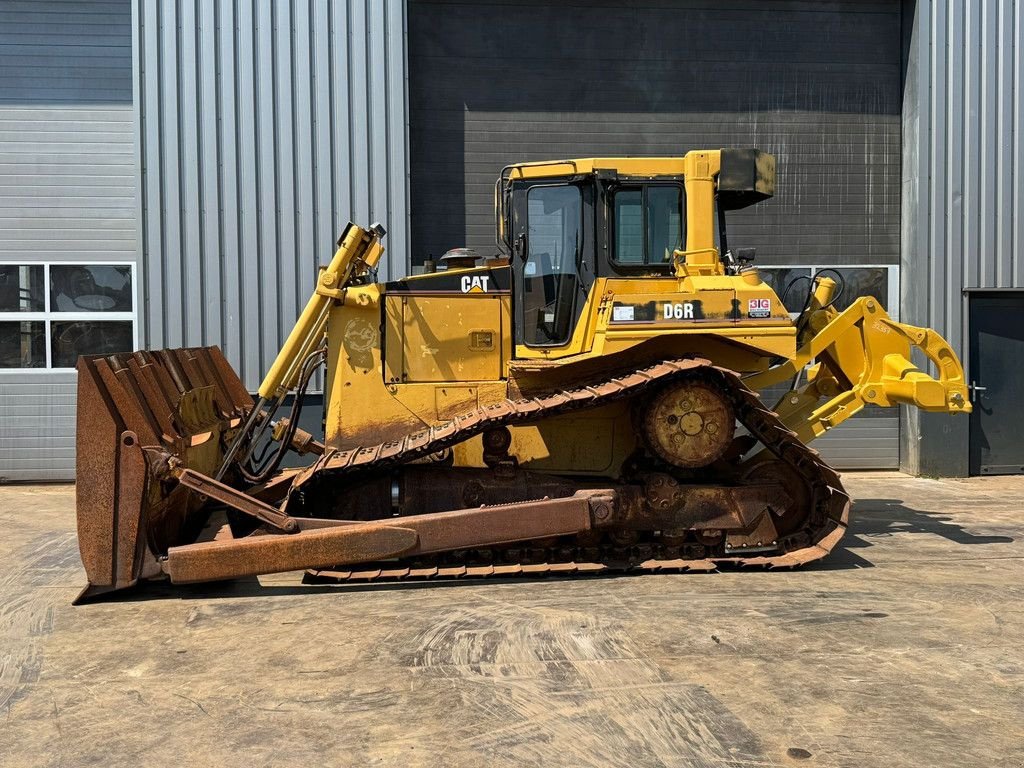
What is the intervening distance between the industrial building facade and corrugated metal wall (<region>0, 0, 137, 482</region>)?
0.03m

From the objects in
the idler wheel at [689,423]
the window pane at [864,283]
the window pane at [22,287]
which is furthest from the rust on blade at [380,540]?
the window pane at [864,283]

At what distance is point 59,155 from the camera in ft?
38.1

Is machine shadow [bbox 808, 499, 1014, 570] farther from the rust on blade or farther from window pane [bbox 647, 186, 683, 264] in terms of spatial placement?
window pane [bbox 647, 186, 683, 264]

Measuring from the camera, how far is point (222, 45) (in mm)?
11055

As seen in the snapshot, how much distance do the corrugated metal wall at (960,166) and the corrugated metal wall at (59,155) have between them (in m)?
10.3

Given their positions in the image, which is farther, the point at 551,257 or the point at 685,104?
the point at 685,104

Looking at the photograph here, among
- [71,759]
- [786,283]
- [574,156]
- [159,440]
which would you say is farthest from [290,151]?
[71,759]

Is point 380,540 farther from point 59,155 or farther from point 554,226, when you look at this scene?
point 59,155

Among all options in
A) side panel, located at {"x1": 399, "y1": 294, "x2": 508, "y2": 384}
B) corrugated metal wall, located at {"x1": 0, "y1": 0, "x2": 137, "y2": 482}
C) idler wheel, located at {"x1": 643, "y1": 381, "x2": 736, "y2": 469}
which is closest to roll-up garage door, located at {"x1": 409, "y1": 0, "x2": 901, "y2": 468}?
corrugated metal wall, located at {"x1": 0, "y1": 0, "x2": 137, "y2": 482}

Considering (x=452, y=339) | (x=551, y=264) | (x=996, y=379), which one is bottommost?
(x=996, y=379)

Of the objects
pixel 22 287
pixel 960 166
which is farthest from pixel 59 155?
pixel 960 166

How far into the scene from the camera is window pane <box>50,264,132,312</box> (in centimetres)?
1152

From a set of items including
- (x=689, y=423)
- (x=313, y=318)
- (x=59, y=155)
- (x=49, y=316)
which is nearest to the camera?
(x=689, y=423)

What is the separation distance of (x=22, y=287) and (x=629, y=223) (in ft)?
27.6
